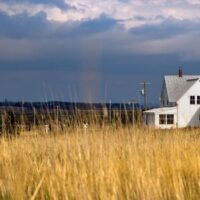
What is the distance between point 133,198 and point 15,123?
758 cm

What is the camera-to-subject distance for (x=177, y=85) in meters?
50.5

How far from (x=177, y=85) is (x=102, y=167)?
1716 inches

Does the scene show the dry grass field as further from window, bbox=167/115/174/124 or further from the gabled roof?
the gabled roof

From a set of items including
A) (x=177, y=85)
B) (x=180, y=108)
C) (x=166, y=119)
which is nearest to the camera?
(x=166, y=119)

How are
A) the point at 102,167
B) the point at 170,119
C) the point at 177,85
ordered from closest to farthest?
the point at 102,167, the point at 170,119, the point at 177,85

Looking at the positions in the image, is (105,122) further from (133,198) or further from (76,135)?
(133,198)

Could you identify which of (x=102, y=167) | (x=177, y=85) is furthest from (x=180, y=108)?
(x=102, y=167)

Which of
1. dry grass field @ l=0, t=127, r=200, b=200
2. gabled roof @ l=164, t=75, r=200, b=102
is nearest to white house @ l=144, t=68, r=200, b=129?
gabled roof @ l=164, t=75, r=200, b=102

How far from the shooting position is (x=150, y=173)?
759 cm

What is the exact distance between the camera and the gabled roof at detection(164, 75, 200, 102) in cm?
4831

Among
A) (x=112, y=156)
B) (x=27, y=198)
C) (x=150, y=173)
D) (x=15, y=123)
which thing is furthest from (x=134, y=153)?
(x=15, y=123)

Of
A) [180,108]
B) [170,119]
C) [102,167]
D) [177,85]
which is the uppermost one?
[177,85]

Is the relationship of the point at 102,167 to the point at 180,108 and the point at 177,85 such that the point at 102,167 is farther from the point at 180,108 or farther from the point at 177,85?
the point at 177,85

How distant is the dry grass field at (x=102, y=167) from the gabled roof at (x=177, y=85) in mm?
37377
